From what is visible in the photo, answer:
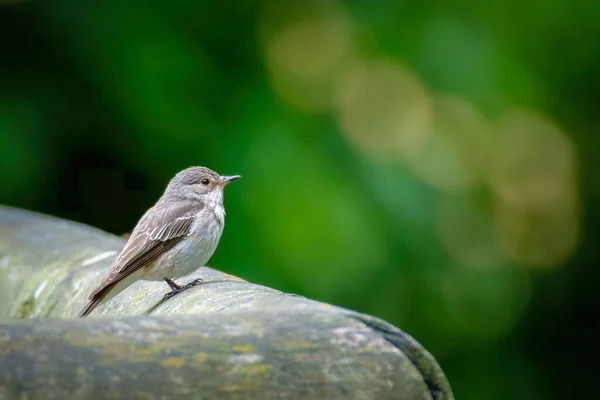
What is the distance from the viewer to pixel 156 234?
4.43m

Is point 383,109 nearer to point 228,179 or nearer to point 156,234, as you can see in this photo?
point 228,179

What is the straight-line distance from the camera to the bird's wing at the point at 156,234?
160 inches

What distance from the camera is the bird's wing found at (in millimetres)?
4059

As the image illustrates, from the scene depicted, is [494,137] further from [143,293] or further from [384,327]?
[384,327]

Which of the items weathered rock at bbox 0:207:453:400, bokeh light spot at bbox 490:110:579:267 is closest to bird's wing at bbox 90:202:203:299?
bokeh light spot at bbox 490:110:579:267

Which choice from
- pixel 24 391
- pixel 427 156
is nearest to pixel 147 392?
pixel 24 391

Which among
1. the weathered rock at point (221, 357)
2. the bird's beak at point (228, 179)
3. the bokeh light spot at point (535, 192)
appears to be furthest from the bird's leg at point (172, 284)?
the bokeh light spot at point (535, 192)

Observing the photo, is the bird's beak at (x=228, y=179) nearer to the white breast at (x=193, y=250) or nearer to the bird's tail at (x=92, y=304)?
the white breast at (x=193, y=250)

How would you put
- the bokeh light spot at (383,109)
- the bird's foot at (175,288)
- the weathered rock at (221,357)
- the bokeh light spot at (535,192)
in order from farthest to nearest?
the bokeh light spot at (535,192), the bokeh light spot at (383,109), the bird's foot at (175,288), the weathered rock at (221,357)

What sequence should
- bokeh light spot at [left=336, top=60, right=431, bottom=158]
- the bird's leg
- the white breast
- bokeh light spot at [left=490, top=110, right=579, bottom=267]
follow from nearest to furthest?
1. the bird's leg
2. the white breast
3. bokeh light spot at [left=336, top=60, right=431, bottom=158]
4. bokeh light spot at [left=490, top=110, right=579, bottom=267]

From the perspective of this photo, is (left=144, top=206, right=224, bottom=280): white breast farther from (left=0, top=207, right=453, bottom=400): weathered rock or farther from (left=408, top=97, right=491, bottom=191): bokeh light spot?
(left=0, top=207, right=453, bottom=400): weathered rock

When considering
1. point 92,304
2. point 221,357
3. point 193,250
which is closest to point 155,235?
point 193,250

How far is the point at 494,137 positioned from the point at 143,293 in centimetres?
197

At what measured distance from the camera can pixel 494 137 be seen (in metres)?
5.12
